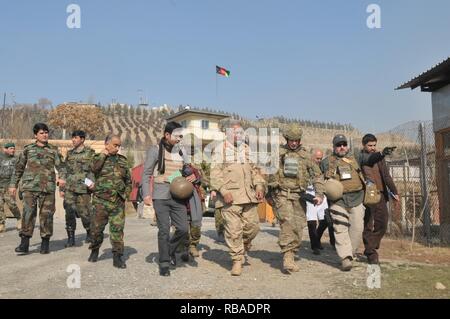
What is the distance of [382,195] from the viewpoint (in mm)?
6523

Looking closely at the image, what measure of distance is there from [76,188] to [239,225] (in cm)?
366

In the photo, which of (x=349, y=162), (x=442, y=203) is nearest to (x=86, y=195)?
(x=349, y=162)

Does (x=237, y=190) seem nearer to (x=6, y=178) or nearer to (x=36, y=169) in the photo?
(x=36, y=169)

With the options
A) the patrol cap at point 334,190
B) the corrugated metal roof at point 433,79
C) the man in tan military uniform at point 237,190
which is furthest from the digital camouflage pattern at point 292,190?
the corrugated metal roof at point 433,79

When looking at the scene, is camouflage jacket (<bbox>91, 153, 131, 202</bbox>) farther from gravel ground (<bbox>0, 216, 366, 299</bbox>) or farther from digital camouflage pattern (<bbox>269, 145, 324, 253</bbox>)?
digital camouflage pattern (<bbox>269, 145, 324, 253</bbox>)

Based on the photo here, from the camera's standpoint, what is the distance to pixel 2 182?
10352mm

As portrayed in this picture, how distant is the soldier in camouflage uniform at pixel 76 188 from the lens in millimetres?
7949

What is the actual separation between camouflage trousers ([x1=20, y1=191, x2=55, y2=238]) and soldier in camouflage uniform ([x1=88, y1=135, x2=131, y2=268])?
1.15 metres

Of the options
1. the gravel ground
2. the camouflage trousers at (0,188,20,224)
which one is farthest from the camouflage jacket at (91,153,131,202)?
the camouflage trousers at (0,188,20,224)

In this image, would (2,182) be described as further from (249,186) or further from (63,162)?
(249,186)

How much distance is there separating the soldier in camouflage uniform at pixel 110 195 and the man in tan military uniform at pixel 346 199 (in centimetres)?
307

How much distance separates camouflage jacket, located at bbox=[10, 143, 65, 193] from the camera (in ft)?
23.2

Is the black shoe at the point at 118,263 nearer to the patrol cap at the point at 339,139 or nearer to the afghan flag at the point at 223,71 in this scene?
the patrol cap at the point at 339,139

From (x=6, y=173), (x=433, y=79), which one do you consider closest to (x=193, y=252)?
(x=6, y=173)
